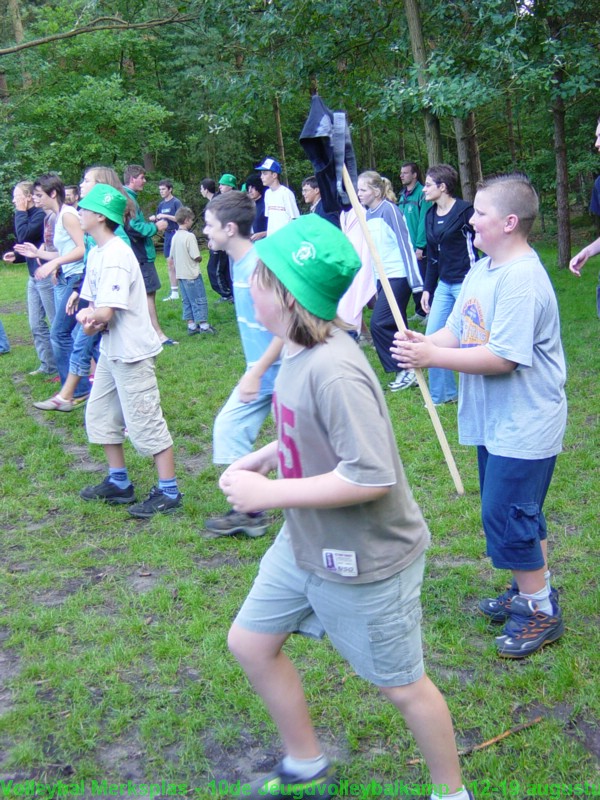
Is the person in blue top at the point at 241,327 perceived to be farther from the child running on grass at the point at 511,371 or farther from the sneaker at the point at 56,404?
the sneaker at the point at 56,404

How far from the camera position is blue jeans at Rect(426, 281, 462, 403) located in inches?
280

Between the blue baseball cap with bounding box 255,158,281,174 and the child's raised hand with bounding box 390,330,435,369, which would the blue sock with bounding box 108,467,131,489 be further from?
the blue baseball cap with bounding box 255,158,281,174

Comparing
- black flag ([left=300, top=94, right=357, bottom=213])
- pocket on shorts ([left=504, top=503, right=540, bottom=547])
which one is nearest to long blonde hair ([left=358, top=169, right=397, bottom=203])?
black flag ([left=300, top=94, right=357, bottom=213])

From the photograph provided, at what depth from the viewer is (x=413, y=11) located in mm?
11320

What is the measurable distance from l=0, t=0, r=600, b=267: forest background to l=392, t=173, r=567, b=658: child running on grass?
24.7 feet

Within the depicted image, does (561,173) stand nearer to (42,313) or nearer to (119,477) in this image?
(42,313)

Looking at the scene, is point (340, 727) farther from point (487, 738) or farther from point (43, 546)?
point (43, 546)

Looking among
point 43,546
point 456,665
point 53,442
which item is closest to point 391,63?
point 53,442

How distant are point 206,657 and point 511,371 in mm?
1869

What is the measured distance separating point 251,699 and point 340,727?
1.31 ft

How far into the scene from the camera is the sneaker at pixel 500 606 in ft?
12.3

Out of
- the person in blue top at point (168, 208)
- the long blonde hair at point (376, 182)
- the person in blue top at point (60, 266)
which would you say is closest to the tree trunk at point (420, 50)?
the long blonde hair at point (376, 182)

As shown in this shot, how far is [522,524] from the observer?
3.30 metres

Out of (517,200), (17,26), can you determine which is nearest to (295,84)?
(517,200)
